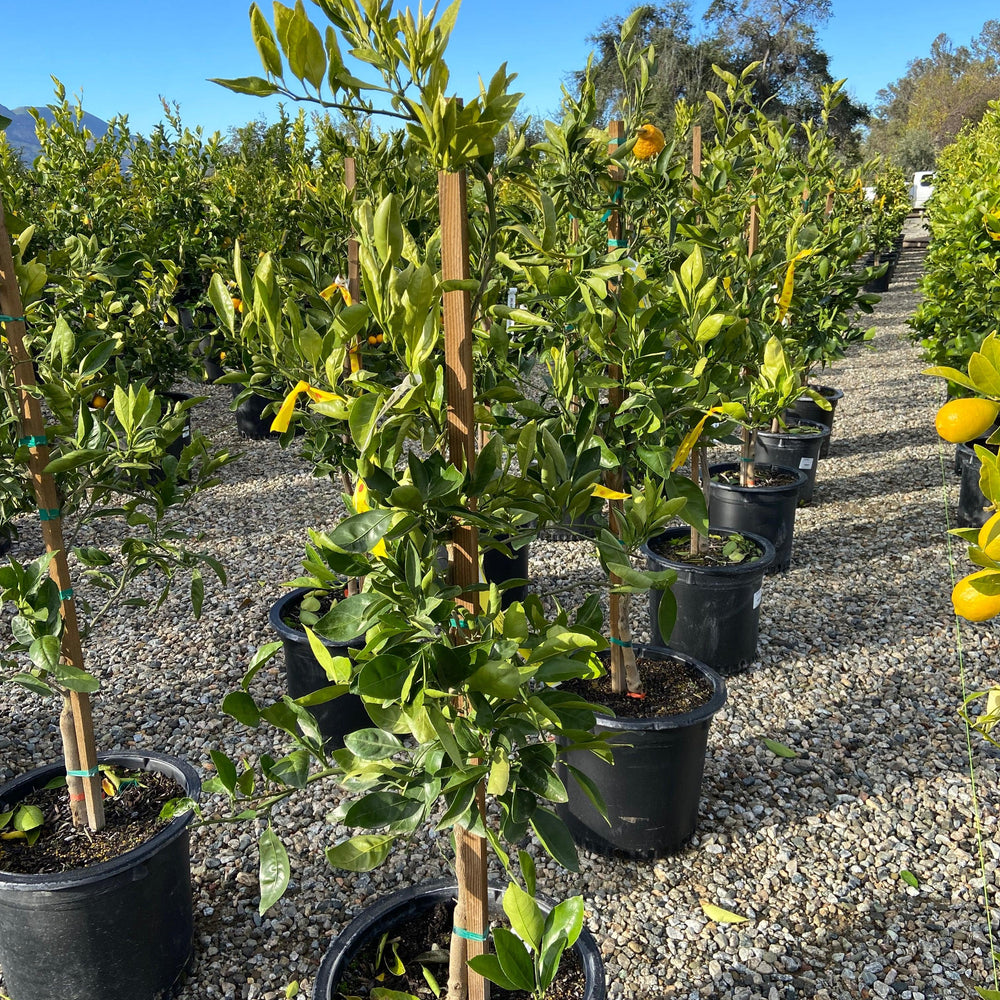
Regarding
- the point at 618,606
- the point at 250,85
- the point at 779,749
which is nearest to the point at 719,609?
the point at 779,749

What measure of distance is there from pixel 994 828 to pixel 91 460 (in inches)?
97.7

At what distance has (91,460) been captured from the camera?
5.12 feet

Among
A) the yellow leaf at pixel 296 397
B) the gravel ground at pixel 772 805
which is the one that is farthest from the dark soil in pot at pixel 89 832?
the yellow leaf at pixel 296 397

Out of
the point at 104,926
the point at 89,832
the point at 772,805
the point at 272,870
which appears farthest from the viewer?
the point at 772,805

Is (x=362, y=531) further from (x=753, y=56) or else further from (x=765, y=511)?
(x=753, y=56)

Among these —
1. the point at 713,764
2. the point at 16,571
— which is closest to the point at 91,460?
the point at 16,571

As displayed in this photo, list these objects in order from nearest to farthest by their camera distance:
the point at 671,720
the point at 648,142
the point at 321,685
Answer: the point at 671,720, the point at 648,142, the point at 321,685

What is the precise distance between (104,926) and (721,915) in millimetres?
1395

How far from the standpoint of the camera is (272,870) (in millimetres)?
1109

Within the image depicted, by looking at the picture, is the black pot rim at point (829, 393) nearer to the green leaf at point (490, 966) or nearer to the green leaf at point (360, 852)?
the green leaf at point (360, 852)

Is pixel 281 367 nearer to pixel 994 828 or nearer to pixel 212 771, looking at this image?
pixel 212 771

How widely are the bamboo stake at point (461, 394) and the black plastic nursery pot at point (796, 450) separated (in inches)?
152

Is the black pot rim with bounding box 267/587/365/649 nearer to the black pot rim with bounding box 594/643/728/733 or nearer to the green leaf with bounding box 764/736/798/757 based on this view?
the black pot rim with bounding box 594/643/728/733

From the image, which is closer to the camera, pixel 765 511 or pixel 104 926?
pixel 104 926
